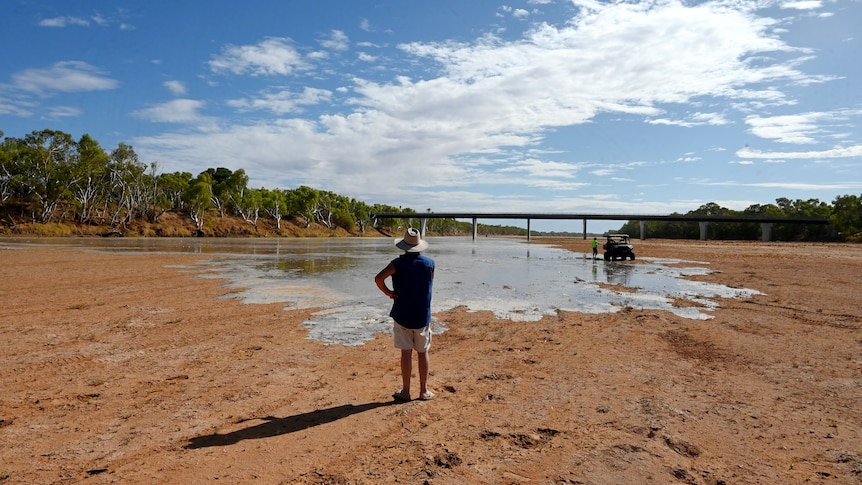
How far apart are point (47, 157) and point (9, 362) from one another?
8645 centimetres

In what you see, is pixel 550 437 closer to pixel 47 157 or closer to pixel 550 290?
pixel 550 290

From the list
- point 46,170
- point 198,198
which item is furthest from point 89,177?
point 198,198

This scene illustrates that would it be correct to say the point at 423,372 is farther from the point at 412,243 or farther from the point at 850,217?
the point at 850,217

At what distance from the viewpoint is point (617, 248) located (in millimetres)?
35438

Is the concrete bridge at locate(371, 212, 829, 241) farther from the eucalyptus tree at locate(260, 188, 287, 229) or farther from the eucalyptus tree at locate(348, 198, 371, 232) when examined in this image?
the eucalyptus tree at locate(260, 188, 287, 229)

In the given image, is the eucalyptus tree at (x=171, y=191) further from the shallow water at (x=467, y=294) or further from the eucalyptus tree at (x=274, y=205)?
the shallow water at (x=467, y=294)

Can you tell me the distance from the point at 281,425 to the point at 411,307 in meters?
1.86

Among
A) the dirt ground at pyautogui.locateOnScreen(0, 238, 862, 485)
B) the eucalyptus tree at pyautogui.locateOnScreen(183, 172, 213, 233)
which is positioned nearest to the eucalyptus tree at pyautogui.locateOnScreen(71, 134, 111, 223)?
the eucalyptus tree at pyautogui.locateOnScreen(183, 172, 213, 233)

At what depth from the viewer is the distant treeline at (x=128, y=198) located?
72.2 metres

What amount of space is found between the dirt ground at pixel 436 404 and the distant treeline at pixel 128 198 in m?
81.1

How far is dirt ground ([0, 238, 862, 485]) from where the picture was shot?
3982 millimetres

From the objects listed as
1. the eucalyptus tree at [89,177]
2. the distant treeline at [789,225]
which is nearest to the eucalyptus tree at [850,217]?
the distant treeline at [789,225]

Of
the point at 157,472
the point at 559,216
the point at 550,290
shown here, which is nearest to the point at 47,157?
the point at 550,290

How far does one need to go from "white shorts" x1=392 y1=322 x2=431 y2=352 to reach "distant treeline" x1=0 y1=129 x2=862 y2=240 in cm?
8680
